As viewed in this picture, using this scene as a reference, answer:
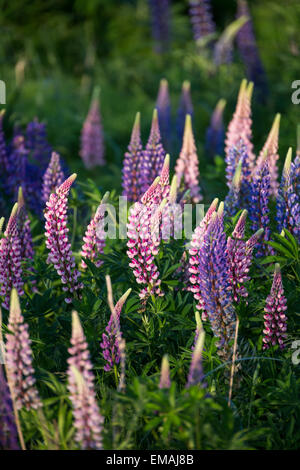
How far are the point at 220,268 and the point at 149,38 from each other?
9488 millimetres

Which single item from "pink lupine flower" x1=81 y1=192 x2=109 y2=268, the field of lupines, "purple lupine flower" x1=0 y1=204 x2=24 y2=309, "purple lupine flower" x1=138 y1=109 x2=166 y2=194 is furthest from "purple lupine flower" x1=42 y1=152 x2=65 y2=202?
"purple lupine flower" x1=0 y1=204 x2=24 y2=309

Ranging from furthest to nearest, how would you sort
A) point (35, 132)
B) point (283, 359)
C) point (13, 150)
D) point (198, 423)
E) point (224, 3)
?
1. point (224, 3)
2. point (35, 132)
3. point (13, 150)
4. point (283, 359)
5. point (198, 423)

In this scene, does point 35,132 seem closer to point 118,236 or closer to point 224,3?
point 118,236

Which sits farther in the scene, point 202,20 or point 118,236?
point 202,20

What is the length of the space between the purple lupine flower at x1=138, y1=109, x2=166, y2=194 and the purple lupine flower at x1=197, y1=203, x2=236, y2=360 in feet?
3.78

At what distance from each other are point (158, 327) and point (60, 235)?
2.14 feet

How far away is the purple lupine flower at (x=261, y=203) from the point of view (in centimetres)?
321

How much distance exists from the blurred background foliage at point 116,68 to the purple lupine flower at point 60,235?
261 centimetres

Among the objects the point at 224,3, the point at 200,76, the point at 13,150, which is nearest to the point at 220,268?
the point at 13,150

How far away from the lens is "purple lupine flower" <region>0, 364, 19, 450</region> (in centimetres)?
234

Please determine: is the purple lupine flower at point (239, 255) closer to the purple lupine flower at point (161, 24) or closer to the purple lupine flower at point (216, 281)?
the purple lupine flower at point (216, 281)

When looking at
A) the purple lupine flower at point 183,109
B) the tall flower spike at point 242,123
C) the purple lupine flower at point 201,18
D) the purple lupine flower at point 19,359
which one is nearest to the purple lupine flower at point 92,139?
the purple lupine flower at point 183,109

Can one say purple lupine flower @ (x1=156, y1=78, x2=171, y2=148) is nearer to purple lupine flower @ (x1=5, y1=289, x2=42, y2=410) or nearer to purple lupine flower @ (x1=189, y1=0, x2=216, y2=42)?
purple lupine flower @ (x1=189, y1=0, x2=216, y2=42)

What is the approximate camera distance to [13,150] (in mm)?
4434
